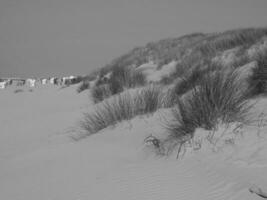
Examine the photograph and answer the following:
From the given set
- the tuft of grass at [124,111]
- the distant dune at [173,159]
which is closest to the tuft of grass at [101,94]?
the tuft of grass at [124,111]

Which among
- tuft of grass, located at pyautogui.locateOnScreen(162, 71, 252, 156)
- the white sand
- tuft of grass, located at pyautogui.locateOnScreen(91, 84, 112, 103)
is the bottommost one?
the white sand

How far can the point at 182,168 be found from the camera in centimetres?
224

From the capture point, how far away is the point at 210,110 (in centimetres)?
257

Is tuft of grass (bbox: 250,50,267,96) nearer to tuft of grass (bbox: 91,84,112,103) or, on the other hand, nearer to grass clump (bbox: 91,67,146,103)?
grass clump (bbox: 91,67,146,103)

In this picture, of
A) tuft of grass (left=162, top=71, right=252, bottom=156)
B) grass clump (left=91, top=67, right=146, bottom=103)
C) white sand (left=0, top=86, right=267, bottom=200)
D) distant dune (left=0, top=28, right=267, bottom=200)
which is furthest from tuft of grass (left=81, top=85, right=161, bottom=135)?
grass clump (left=91, top=67, right=146, bottom=103)

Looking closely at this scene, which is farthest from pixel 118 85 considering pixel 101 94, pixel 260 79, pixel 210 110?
pixel 210 110

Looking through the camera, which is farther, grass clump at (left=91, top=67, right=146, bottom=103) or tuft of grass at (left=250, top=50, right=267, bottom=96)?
grass clump at (left=91, top=67, right=146, bottom=103)

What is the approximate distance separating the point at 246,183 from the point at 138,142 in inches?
59.9

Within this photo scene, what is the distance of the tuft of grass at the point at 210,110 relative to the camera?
2.56 meters

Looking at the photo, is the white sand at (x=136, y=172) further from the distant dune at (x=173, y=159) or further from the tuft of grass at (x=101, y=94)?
the tuft of grass at (x=101, y=94)

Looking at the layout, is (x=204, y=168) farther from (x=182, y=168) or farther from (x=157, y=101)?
(x=157, y=101)

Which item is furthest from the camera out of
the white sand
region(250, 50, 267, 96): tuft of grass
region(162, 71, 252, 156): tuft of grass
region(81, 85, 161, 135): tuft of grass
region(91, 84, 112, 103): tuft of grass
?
region(91, 84, 112, 103): tuft of grass

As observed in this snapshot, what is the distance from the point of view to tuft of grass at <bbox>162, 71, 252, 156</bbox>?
2562 millimetres

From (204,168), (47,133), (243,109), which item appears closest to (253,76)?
(243,109)
